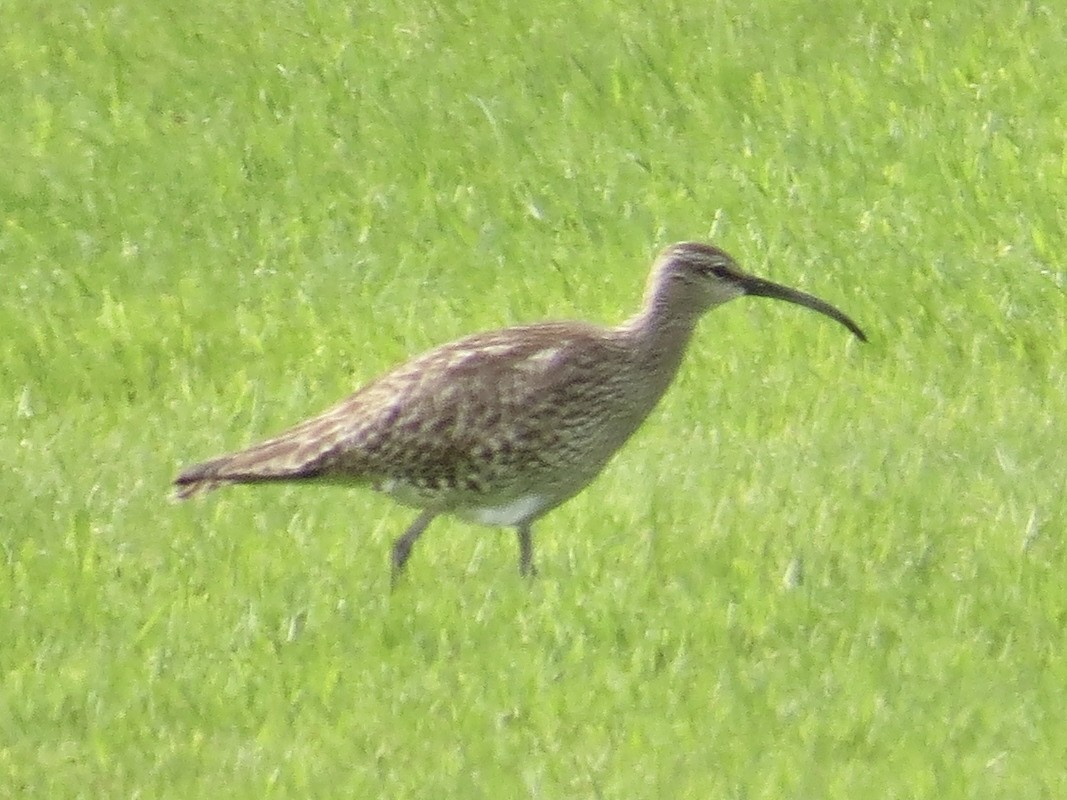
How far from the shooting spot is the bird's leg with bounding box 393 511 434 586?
9055mm

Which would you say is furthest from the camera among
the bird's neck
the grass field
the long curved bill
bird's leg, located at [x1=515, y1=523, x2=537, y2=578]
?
the long curved bill

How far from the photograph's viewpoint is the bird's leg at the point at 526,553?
29.6ft

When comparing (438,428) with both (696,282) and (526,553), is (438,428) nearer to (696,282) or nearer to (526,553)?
(526,553)

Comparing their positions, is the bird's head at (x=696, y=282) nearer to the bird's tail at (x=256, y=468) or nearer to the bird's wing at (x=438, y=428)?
the bird's wing at (x=438, y=428)

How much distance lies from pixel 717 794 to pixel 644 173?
23.3 ft

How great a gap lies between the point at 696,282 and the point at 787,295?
480mm

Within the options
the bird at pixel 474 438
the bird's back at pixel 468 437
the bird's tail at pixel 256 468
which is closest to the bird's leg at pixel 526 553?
the bird at pixel 474 438

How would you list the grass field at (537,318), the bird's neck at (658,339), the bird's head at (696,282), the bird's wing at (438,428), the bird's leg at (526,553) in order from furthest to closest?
the bird's head at (696,282) < the bird's neck at (658,339) < the bird's wing at (438,428) < the bird's leg at (526,553) < the grass field at (537,318)

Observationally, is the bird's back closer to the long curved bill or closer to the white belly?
the white belly

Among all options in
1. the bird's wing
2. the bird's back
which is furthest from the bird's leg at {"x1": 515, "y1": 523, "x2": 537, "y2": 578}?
the bird's wing

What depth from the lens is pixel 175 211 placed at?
1404cm

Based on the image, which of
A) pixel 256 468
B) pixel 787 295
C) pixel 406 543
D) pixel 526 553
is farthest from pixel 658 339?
pixel 256 468

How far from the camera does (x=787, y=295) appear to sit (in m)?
10.2

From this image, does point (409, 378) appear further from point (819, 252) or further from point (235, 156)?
point (235, 156)
